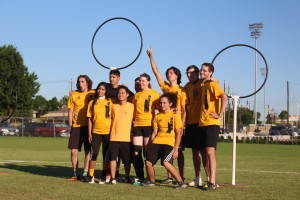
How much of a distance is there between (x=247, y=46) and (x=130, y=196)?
508 centimetres

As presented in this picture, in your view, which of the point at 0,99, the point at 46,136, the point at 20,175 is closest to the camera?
the point at 20,175

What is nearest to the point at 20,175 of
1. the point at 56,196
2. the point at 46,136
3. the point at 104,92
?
the point at 104,92

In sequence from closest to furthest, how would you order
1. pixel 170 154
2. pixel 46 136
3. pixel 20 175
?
pixel 170 154
pixel 20 175
pixel 46 136

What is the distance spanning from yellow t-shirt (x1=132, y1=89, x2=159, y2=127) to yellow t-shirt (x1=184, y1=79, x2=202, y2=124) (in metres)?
0.66

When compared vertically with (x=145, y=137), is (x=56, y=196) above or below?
below

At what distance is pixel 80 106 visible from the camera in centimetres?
1098

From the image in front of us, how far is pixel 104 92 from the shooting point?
34.7ft

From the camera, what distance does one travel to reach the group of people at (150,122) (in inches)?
371

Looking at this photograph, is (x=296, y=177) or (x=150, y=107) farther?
(x=296, y=177)

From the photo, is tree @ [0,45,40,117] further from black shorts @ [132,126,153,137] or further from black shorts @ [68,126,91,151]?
black shorts @ [132,126,153,137]

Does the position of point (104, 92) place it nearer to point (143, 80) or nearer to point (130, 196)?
point (143, 80)

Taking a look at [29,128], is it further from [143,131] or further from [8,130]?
[143,131]

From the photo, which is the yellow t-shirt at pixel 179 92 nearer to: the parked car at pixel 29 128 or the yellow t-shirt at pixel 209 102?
the yellow t-shirt at pixel 209 102

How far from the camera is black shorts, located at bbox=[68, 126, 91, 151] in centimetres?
1096
